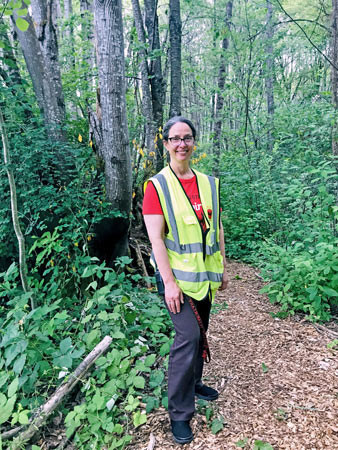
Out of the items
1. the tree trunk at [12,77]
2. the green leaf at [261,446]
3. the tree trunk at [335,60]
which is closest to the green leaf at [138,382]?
the green leaf at [261,446]

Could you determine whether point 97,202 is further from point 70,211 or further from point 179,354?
point 179,354

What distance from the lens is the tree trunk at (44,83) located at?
433 cm

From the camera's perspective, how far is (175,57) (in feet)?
23.6

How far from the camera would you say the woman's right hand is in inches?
81.1

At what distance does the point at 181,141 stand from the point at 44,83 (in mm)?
3098

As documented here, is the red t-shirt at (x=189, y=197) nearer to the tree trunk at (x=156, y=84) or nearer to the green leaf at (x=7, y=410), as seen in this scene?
the green leaf at (x=7, y=410)

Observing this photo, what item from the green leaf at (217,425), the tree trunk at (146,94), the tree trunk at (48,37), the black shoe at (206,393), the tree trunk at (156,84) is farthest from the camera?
the tree trunk at (156,84)

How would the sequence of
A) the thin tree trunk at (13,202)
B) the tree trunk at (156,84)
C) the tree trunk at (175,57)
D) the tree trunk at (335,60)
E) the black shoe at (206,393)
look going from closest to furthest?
1. the black shoe at (206,393)
2. the thin tree trunk at (13,202)
3. the tree trunk at (335,60)
4. the tree trunk at (156,84)
5. the tree trunk at (175,57)

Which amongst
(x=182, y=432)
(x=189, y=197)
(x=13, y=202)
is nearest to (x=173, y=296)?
(x=189, y=197)

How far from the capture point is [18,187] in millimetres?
3922

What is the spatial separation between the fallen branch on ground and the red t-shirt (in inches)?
51.2

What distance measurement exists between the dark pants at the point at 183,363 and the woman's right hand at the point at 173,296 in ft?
0.18

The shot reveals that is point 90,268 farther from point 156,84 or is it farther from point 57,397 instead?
point 156,84

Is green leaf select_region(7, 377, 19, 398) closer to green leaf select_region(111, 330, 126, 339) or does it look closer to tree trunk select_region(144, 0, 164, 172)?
green leaf select_region(111, 330, 126, 339)
